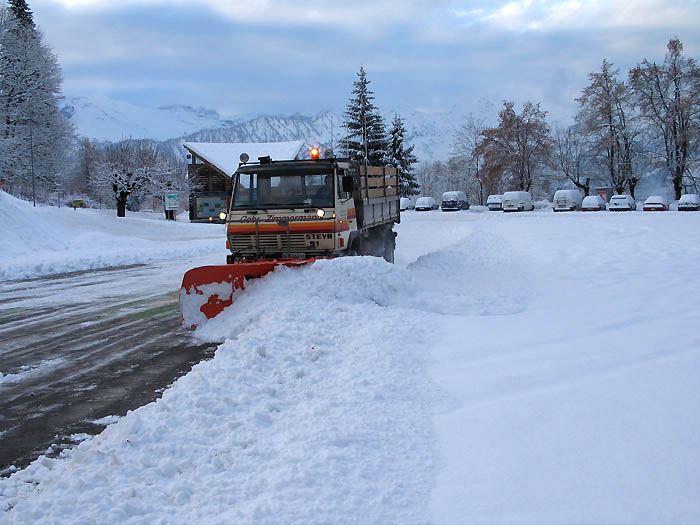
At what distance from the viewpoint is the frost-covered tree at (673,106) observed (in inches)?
1911

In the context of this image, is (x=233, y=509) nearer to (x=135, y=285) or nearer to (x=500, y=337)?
(x=500, y=337)

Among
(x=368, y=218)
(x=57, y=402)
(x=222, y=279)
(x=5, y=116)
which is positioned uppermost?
(x=5, y=116)

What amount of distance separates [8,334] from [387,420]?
6.33 meters

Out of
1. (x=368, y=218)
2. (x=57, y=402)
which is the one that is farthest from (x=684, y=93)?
(x=57, y=402)

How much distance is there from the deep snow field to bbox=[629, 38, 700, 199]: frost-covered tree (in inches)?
1925

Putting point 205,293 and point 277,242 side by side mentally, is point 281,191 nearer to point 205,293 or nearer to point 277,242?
point 277,242

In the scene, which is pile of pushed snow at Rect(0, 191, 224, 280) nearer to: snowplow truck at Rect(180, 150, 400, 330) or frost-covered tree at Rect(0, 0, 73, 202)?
snowplow truck at Rect(180, 150, 400, 330)

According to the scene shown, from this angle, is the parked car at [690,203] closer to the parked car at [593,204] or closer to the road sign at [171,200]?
the parked car at [593,204]

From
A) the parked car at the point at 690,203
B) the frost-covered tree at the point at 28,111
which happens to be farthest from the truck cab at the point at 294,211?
the parked car at the point at 690,203

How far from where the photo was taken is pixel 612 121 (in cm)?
5462

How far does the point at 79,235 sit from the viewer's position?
23.7 metres

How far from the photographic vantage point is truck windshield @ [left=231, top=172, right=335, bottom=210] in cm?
977

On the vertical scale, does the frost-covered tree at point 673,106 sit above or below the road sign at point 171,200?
above

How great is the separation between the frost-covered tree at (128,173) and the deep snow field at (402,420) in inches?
1391
